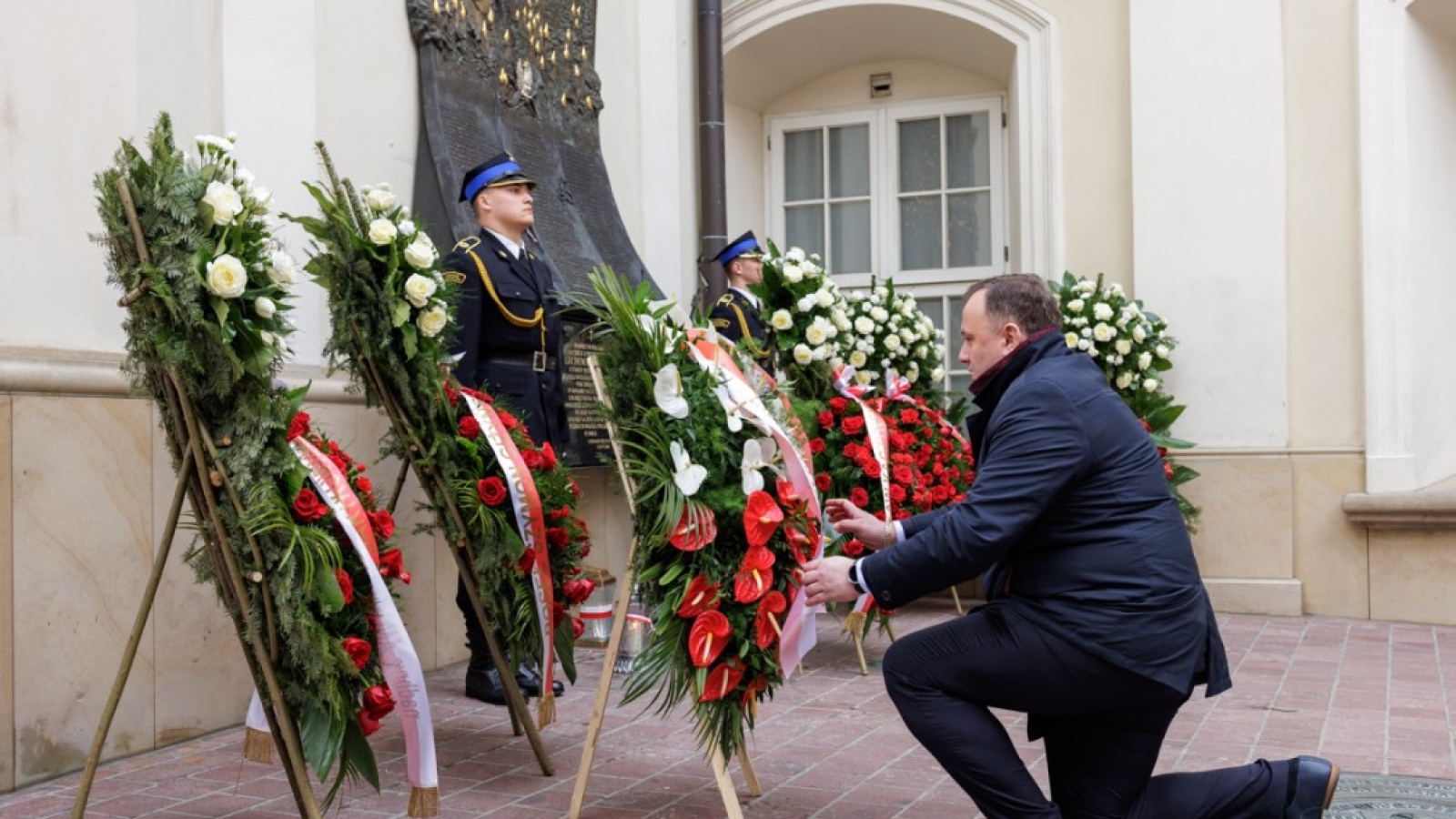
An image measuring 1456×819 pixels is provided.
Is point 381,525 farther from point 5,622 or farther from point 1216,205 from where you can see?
point 1216,205

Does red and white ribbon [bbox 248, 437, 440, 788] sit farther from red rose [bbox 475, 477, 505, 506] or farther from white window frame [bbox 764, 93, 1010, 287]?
white window frame [bbox 764, 93, 1010, 287]

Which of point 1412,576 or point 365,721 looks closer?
point 365,721

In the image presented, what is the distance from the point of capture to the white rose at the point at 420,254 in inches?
161

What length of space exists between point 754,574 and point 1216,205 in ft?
18.8

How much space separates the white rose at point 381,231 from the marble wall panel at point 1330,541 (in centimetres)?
595

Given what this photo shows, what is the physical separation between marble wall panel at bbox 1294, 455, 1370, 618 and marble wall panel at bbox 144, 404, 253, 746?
584 centimetres

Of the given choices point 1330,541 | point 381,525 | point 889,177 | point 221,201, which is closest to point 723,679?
point 381,525

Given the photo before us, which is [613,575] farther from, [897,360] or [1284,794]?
[1284,794]

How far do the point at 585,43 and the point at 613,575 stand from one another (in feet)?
9.07

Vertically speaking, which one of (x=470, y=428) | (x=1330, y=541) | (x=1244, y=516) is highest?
(x=470, y=428)

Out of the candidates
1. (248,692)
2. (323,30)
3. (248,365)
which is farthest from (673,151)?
(248,365)

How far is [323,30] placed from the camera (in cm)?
569

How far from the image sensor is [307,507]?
3.40 m

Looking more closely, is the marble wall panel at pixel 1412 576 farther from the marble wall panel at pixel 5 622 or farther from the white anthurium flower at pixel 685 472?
the marble wall panel at pixel 5 622
